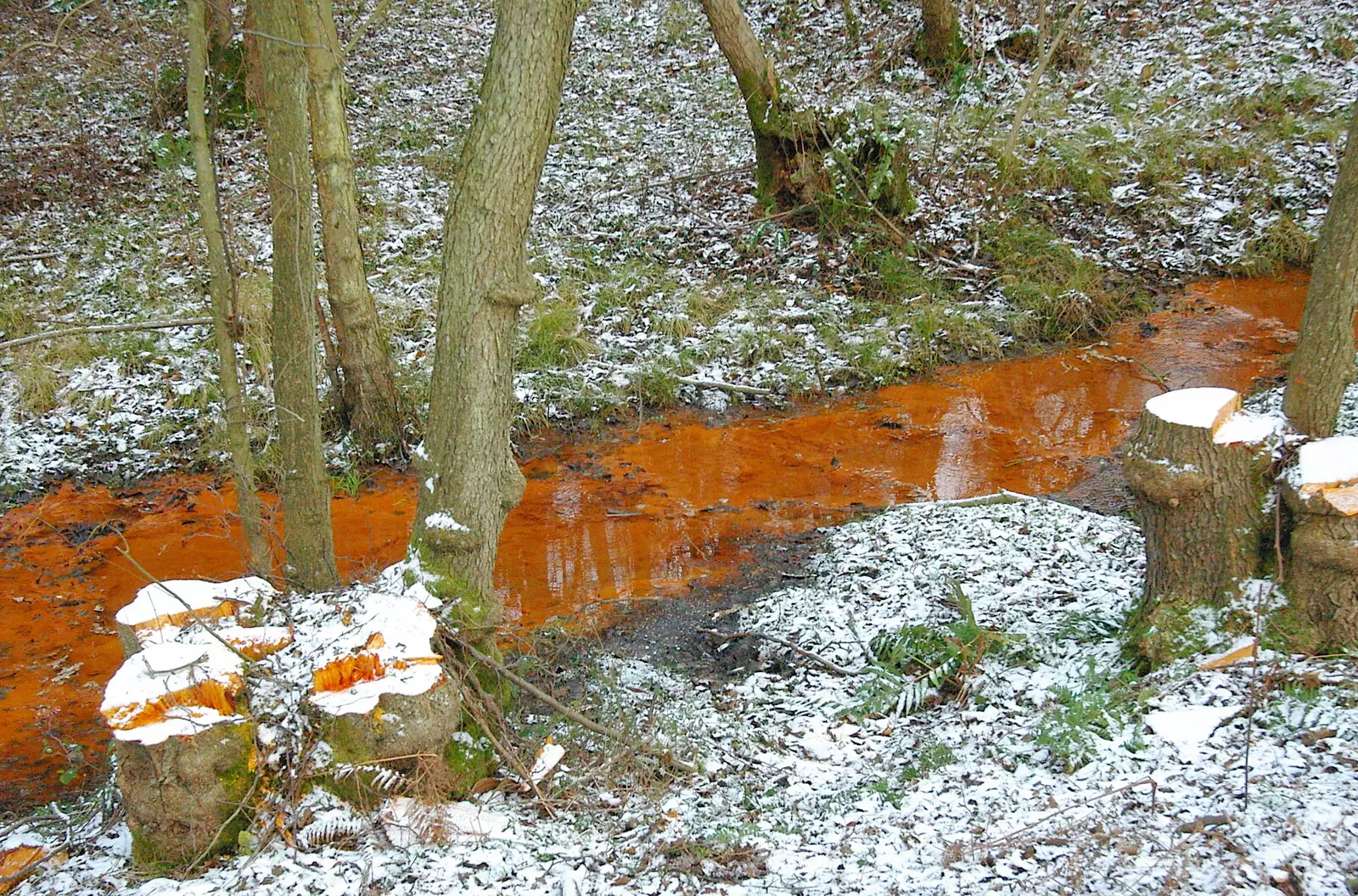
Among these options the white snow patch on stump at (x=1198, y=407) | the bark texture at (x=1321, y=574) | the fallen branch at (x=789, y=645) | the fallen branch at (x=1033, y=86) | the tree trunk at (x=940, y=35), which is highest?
the tree trunk at (x=940, y=35)

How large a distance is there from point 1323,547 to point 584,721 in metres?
3.01

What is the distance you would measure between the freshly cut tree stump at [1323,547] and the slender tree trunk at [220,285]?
4.50 metres

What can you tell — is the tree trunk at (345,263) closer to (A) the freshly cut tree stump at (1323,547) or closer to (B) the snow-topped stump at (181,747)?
(B) the snow-topped stump at (181,747)

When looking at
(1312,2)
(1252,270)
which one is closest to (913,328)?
(1252,270)

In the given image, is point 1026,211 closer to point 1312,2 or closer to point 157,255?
point 1312,2

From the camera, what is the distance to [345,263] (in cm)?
691

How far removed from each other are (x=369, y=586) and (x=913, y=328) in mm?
6292

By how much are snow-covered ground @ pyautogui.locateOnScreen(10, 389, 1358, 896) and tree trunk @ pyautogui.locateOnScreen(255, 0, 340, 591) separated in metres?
1.54

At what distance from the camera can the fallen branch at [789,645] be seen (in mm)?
4574

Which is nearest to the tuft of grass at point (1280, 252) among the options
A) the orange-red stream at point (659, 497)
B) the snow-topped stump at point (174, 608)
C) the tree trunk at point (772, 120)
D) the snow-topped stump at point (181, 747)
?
the orange-red stream at point (659, 497)

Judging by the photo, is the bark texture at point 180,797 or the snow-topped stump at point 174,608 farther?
the snow-topped stump at point 174,608

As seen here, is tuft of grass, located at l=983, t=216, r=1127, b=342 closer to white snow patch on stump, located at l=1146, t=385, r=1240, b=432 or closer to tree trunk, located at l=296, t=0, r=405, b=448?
white snow patch on stump, located at l=1146, t=385, r=1240, b=432

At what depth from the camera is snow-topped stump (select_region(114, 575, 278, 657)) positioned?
360 cm

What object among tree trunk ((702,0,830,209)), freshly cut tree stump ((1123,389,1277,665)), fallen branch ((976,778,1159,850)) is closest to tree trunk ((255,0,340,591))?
fallen branch ((976,778,1159,850))
